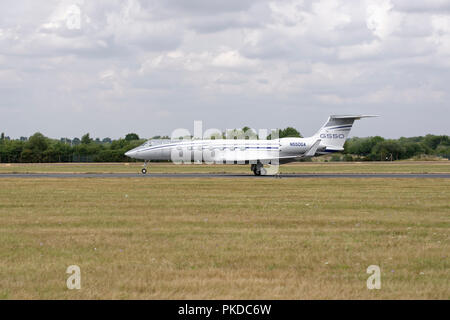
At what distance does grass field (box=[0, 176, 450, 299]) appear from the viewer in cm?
927

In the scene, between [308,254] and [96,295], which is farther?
[308,254]

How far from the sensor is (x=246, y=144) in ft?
157

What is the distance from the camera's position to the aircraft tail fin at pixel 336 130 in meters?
50.2

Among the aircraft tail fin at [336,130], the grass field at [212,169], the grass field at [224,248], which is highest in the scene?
the aircraft tail fin at [336,130]

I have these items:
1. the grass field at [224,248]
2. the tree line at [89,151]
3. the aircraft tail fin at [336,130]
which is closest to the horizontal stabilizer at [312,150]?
the aircraft tail fin at [336,130]

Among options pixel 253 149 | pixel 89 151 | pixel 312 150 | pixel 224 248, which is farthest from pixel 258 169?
pixel 89 151

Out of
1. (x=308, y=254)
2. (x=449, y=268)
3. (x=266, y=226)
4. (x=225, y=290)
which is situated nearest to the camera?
(x=225, y=290)

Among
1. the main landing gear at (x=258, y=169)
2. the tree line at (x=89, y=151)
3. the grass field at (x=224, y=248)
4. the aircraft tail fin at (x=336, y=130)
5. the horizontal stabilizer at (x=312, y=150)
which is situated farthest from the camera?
the tree line at (x=89, y=151)

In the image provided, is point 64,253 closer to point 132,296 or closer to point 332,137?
point 132,296

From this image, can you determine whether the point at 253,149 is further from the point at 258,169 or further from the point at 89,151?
the point at 89,151

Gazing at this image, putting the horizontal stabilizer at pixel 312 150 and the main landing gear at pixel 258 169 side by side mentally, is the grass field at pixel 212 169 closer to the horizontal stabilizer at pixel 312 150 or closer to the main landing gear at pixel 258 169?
the main landing gear at pixel 258 169

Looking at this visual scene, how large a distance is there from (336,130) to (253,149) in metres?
8.43
